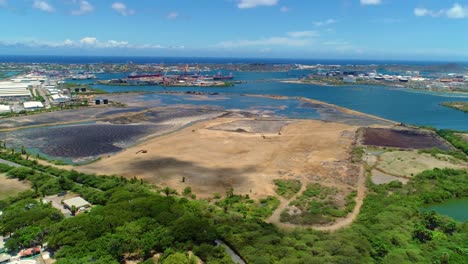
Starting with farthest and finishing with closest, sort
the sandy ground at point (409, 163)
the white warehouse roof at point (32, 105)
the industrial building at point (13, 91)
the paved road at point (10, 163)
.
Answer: the industrial building at point (13, 91)
the white warehouse roof at point (32, 105)
the paved road at point (10, 163)
the sandy ground at point (409, 163)

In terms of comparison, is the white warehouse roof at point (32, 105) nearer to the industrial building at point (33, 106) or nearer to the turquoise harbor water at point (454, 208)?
the industrial building at point (33, 106)

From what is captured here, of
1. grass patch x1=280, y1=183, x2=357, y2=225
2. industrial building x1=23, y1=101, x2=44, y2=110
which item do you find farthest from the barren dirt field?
industrial building x1=23, y1=101, x2=44, y2=110

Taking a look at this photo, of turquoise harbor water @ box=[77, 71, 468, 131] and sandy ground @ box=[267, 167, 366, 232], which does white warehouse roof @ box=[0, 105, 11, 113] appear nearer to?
turquoise harbor water @ box=[77, 71, 468, 131]

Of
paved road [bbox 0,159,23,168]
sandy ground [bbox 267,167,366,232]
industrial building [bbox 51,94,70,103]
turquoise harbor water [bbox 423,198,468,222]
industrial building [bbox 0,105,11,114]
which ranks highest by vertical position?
industrial building [bbox 51,94,70,103]

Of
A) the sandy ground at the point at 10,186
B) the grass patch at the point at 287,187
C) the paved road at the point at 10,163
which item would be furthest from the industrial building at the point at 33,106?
the grass patch at the point at 287,187

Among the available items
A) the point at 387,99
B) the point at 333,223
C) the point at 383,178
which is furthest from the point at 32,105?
the point at 387,99

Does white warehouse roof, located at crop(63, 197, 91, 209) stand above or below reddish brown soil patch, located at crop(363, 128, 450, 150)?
below

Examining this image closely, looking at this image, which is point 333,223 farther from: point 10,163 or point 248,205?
point 10,163
